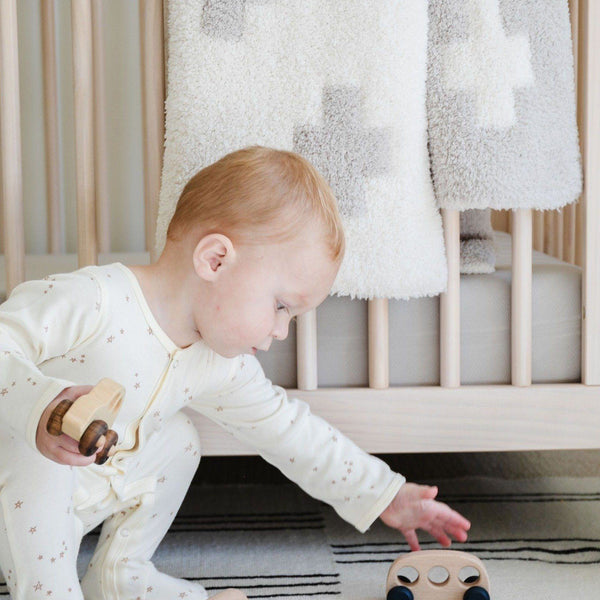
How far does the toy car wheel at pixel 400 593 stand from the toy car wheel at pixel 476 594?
0.06m

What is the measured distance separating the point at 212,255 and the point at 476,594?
442mm

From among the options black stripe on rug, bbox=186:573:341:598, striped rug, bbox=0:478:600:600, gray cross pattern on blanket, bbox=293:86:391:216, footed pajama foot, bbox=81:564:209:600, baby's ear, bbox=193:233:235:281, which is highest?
gray cross pattern on blanket, bbox=293:86:391:216

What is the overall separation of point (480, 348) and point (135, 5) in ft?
3.76

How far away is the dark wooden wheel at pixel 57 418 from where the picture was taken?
633 mm

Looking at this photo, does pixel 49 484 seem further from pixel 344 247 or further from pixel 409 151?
pixel 409 151

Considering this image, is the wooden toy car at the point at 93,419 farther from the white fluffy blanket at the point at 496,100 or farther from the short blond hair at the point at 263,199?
the white fluffy blanket at the point at 496,100

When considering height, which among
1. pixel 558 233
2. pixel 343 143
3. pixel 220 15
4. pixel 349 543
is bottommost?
pixel 349 543

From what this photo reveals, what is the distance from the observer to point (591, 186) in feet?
3.27

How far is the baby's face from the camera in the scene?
83 centimetres

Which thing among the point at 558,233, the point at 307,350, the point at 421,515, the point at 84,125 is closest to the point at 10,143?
the point at 84,125

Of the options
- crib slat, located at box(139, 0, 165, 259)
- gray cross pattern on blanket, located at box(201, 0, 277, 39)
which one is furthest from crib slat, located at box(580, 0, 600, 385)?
crib slat, located at box(139, 0, 165, 259)

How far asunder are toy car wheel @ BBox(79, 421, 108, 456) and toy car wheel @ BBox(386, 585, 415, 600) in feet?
1.41

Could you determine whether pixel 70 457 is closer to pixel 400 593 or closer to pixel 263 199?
pixel 263 199

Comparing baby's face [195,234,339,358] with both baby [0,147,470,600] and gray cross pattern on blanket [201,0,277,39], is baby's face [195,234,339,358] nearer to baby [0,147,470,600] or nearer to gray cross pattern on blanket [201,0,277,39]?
baby [0,147,470,600]
